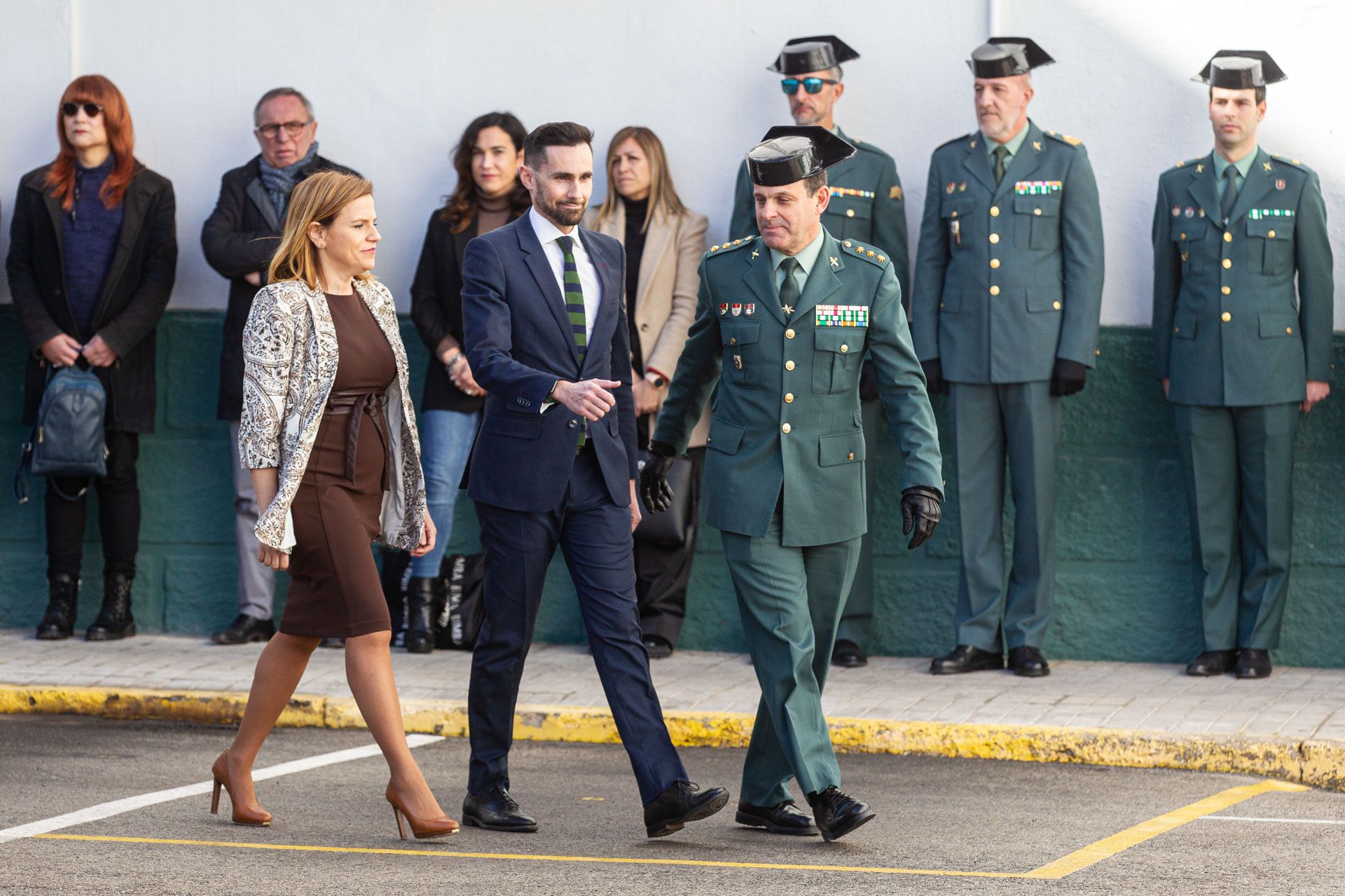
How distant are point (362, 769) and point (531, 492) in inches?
67.9

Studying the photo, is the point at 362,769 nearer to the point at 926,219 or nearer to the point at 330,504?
the point at 330,504

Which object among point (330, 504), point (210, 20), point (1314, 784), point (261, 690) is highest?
point (210, 20)

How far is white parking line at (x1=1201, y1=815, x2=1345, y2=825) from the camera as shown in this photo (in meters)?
6.50

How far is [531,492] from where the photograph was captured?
6145mm

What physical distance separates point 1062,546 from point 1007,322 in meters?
1.22

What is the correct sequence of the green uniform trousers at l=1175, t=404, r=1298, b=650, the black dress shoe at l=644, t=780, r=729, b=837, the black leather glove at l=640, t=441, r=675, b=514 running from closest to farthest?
the black dress shoe at l=644, t=780, r=729, b=837 → the black leather glove at l=640, t=441, r=675, b=514 → the green uniform trousers at l=1175, t=404, r=1298, b=650

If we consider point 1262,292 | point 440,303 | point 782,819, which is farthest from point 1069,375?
point 782,819

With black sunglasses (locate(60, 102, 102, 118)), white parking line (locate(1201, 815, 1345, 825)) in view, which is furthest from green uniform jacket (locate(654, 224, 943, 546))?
black sunglasses (locate(60, 102, 102, 118))

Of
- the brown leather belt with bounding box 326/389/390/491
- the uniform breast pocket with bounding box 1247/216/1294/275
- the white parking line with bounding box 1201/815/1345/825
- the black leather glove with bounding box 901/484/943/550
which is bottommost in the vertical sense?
the white parking line with bounding box 1201/815/1345/825

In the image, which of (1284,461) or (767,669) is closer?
(767,669)

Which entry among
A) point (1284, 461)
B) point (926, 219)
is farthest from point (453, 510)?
point (1284, 461)

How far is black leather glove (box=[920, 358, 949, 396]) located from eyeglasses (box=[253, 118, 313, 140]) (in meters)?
3.23

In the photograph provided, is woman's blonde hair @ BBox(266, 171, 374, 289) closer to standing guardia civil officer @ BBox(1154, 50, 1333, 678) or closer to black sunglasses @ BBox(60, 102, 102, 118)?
black sunglasses @ BBox(60, 102, 102, 118)

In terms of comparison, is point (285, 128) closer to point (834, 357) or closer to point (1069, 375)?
point (1069, 375)
